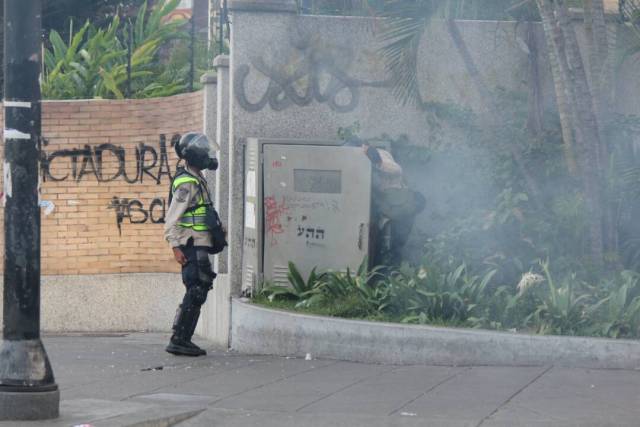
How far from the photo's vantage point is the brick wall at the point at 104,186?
1391 cm

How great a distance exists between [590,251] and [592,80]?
139 centimetres

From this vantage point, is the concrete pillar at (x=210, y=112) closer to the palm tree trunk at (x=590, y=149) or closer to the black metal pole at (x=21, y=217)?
the palm tree trunk at (x=590, y=149)

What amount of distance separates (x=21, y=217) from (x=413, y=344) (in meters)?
3.41

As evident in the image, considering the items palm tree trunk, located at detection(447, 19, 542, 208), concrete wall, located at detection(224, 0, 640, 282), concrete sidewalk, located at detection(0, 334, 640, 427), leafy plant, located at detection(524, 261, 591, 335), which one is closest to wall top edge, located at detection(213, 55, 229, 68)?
concrete wall, located at detection(224, 0, 640, 282)

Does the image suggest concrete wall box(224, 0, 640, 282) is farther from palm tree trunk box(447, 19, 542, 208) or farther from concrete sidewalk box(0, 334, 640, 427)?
concrete sidewalk box(0, 334, 640, 427)

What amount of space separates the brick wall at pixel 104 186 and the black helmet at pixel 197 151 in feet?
12.5

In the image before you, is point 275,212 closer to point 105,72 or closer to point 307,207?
point 307,207

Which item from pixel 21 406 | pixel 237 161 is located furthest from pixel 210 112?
pixel 21 406

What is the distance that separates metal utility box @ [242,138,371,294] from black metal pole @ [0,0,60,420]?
3.99 m

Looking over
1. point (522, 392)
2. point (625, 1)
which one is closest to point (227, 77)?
point (625, 1)

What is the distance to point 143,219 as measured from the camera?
45.7ft

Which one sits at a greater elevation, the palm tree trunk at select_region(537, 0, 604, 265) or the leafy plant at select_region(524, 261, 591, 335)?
the palm tree trunk at select_region(537, 0, 604, 265)

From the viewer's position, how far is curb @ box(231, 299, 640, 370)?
28.1 feet

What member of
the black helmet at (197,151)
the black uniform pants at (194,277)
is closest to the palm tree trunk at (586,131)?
the black helmet at (197,151)
